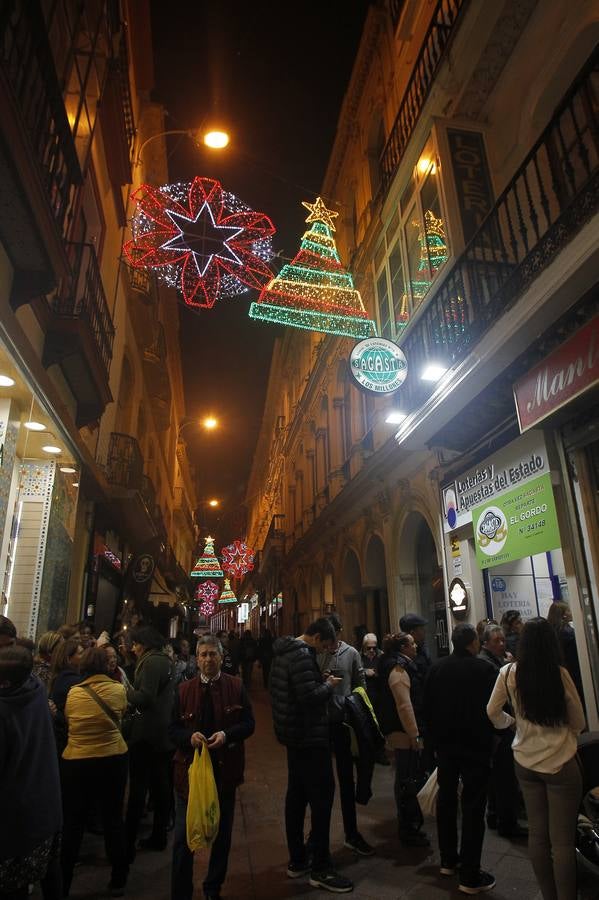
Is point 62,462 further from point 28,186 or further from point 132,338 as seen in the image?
point 132,338

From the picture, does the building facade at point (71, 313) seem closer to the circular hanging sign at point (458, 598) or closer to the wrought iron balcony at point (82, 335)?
the wrought iron balcony at point (82, 335)

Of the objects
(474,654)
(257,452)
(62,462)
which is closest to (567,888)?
(474,654)

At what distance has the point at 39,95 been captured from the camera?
18.9 ft

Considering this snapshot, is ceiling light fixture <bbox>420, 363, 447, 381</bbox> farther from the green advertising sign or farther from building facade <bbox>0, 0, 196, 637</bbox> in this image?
building facade <bbox>0, 0, 196, 637</bbox>

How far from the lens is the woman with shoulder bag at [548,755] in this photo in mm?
3406

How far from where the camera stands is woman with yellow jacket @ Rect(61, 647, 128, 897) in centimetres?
419

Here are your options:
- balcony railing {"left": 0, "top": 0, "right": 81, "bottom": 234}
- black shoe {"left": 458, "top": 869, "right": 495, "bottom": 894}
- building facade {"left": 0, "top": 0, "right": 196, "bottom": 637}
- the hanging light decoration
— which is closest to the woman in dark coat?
black shoe {"left": 458, "top": 869, "right": 495, "bottom": 894}

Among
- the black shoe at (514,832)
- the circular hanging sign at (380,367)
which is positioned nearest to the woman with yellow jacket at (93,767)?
the black shoe at (514,832)

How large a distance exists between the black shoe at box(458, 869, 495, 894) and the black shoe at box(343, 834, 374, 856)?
0.93 metres

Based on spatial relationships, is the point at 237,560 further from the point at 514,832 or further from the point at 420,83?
the point at 514,832

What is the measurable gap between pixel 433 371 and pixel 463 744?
18.4ft

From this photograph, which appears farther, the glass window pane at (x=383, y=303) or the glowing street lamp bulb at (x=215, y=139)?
the glass window pane at (x=383, y=303)

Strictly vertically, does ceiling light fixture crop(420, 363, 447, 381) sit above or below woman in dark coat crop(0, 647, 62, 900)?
above

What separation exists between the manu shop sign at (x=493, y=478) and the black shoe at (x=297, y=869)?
4.66m
